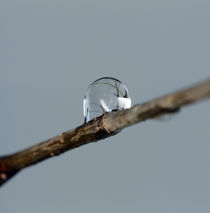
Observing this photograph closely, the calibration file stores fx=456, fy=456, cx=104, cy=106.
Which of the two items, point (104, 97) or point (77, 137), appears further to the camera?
point (104, 97)

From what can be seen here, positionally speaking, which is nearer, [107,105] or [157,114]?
[157,114]

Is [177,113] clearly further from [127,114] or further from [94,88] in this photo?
[94,88]

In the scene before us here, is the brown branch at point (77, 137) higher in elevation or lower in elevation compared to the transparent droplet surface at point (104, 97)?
lower

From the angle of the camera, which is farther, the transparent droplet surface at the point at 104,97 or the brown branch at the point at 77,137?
the transparent droplet surface at the point at 104,97

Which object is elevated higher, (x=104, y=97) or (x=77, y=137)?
(x=104, y=97)

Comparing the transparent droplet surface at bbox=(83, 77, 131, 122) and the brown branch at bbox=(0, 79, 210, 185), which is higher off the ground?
the transparent droplet surface at bbox=(83, 77, 131, 122)

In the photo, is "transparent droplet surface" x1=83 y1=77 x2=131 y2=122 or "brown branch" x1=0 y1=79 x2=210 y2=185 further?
"transparent droplet surface" x1=83 y1=77 x2=131 y2=122

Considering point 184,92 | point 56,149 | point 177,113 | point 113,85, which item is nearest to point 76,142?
point 56,149

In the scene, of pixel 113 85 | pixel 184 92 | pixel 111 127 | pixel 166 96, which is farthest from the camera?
pixel 113 85
